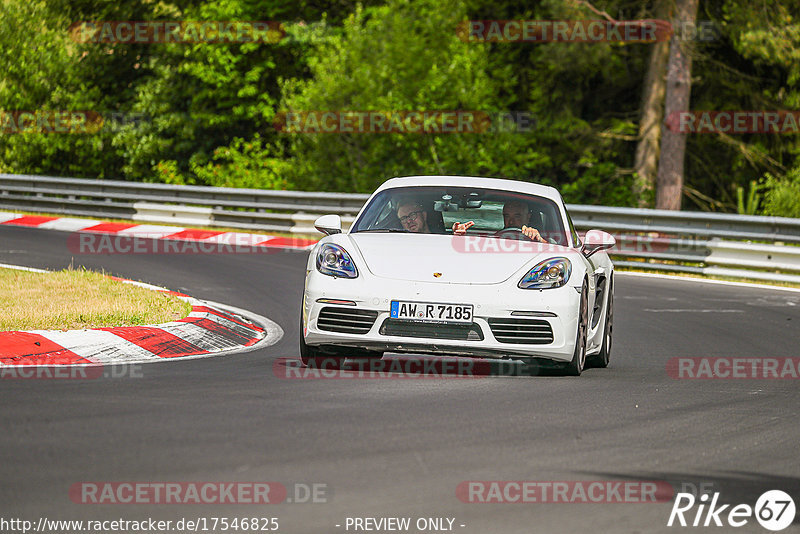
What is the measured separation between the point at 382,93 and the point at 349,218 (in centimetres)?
722

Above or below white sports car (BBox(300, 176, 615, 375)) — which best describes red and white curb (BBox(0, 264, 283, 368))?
below

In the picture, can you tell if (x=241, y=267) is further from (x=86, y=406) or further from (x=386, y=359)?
(x=86, y=406)

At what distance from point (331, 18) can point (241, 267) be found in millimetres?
23222

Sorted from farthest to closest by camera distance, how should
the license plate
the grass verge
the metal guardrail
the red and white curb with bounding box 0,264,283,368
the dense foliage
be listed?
the dense foliage < the metal guardrail < the grass verge < the red and white curb with bounding box 0,264,283,368 < the license plate

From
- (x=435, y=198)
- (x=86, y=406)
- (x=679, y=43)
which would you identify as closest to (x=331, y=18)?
(x=679, y=43)

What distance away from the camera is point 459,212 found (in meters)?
9.71

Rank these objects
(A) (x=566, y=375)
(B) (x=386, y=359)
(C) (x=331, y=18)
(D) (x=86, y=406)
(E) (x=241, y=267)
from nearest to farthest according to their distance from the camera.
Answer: (D) (x=86, y=406), (A) (x=566, y=375), (B) (x=386, y=359), (E) (x=241, y=267), (C) (x=331, y=18)

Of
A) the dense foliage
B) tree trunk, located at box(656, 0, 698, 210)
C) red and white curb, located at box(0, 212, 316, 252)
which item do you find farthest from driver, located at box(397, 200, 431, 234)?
tree trunk, located at box(656, 0, 698, 210)

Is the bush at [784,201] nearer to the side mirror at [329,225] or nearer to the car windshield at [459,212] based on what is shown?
the car windshield at [459,212]

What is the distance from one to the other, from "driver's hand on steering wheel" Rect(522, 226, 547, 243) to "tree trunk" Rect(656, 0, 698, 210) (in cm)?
1816

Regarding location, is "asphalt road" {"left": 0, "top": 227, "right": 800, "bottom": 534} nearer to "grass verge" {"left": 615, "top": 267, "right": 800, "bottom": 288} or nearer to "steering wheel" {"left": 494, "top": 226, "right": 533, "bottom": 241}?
"steering wheel" {"left": 494, "top": 226, "right": 533, "bottom": 241}

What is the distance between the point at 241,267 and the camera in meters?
17.1

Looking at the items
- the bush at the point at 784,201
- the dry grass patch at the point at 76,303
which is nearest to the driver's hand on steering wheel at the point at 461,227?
the dry grass patch at the point at 76,303

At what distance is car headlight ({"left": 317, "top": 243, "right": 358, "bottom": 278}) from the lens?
27.8 ft
